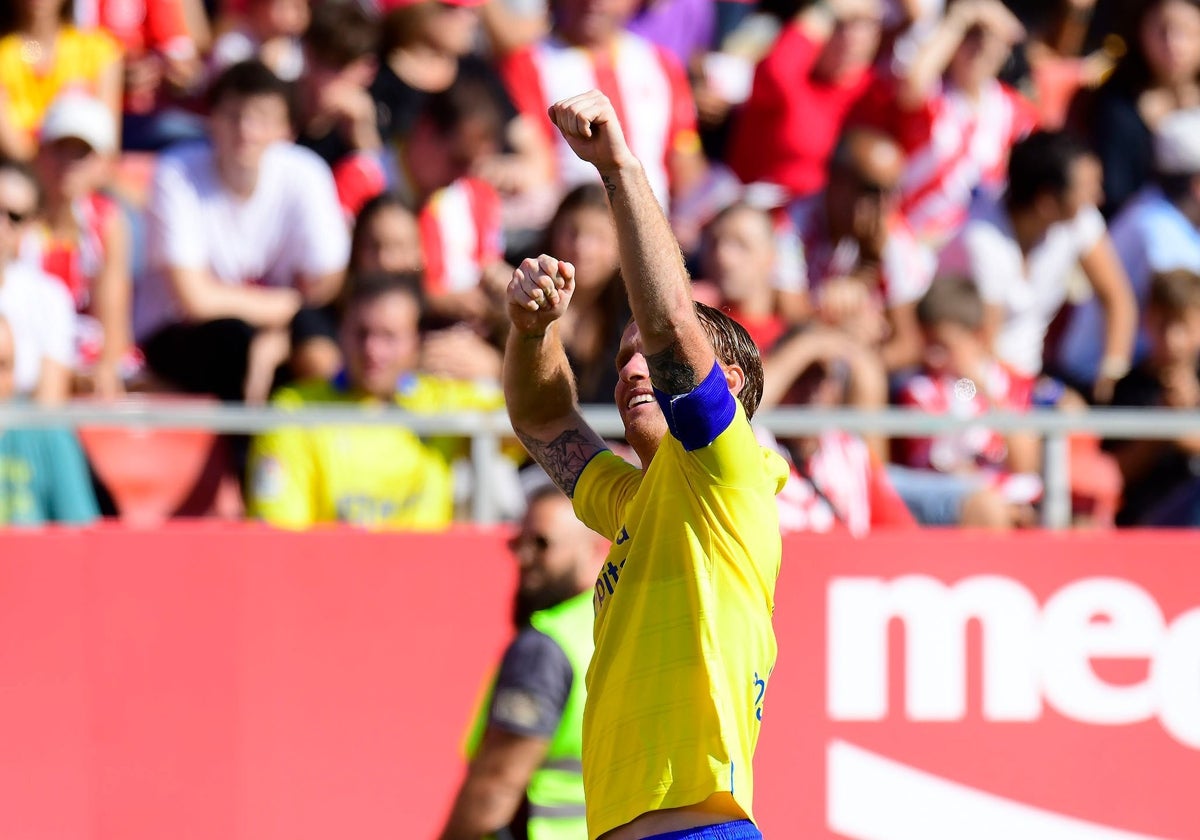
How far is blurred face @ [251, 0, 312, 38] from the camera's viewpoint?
8828 mm

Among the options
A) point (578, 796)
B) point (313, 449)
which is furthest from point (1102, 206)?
point (578, 796)

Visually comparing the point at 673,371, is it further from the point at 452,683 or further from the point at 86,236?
the point at 86,236

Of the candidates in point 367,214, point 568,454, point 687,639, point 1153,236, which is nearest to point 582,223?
point 367,214

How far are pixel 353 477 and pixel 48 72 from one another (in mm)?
3166

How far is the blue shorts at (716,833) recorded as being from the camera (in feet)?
11.6

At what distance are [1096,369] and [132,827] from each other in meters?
4.77

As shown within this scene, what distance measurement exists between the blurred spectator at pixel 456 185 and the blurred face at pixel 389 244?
34 cm

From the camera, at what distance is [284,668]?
648cm

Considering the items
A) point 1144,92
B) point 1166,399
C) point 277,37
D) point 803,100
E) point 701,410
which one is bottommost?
point 701,410

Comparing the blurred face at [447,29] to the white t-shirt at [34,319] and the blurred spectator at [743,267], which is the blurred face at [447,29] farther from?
the white t-shirt at [34,319]

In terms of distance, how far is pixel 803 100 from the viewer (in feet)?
29.9

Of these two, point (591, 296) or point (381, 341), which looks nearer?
point (381, 341)

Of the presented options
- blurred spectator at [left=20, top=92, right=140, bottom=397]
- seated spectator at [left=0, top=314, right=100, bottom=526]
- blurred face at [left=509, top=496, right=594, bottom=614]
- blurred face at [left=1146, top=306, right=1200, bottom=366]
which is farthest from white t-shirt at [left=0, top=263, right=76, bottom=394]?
blurred face at [left=1146, top=306, right=1200, bottom=366]

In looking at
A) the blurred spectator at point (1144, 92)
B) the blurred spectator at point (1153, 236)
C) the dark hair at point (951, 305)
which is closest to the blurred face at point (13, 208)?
the dark hair at point (951, 305)
